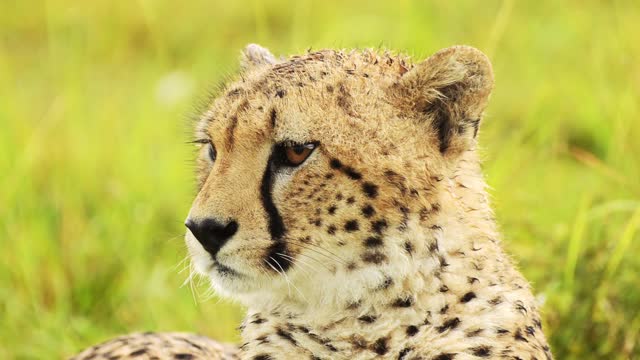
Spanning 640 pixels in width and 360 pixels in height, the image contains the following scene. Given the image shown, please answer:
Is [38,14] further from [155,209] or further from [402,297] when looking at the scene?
[402,297]

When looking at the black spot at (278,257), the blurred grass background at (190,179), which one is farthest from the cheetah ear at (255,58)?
the black spot at (278,257)

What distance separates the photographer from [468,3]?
661 centimetres

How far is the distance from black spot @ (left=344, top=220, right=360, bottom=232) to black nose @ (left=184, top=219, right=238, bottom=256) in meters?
0.19

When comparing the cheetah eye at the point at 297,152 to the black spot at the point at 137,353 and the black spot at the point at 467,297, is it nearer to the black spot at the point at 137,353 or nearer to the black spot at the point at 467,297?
the black spot at the point at 467,297

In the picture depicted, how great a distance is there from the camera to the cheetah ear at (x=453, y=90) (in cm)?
237

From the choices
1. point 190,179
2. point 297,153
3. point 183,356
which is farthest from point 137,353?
point 190,179

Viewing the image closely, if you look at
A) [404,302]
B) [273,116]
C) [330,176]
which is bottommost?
[404,302]

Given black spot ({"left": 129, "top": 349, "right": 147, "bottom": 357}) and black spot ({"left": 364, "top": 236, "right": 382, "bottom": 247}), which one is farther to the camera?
black spot ({"left": 129, "top": 349, "right": 147, "bottom": 357})

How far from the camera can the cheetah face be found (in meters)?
2.26

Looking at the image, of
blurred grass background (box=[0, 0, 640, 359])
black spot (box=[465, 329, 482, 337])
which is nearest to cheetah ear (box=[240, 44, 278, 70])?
blurred grass background (box=[0, 0, 640, 359])

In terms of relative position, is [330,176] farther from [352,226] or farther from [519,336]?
[519,336]

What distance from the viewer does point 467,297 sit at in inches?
90.0

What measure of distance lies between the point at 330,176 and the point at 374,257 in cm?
16

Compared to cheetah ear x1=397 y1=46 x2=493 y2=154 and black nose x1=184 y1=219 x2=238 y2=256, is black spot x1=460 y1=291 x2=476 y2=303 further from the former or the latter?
black nose x1=184 y1=219 x2=238 y2=256
